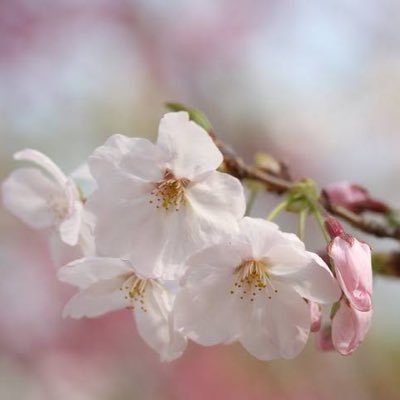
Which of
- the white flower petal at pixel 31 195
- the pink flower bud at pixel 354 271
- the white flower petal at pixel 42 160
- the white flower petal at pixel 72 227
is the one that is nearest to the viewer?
the pink flower bud at pixel 354 271

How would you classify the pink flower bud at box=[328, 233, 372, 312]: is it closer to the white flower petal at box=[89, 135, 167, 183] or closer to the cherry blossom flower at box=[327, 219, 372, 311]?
the cherry blossom flower at box=[327, 219, 372, 311]

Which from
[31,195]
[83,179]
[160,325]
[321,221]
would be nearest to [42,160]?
[83,179]

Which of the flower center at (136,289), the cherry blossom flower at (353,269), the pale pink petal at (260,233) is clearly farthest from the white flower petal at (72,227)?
the cherry blossom flower at (353,269)

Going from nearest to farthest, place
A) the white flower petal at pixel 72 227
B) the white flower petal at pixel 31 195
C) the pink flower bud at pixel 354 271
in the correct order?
the pink flower bud at pixel 354 271
the white flower petal at pixel 72 227
the white flower petal at pixel 31 195

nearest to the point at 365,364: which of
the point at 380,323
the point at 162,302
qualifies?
the point at 380,323

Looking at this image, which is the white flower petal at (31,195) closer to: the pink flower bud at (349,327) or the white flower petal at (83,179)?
the white flower petal at (83,179)

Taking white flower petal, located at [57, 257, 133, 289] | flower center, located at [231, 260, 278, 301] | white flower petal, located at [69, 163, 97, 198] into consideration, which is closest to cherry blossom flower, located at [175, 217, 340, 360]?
flower center, located at [231, 260, 278, 301]
